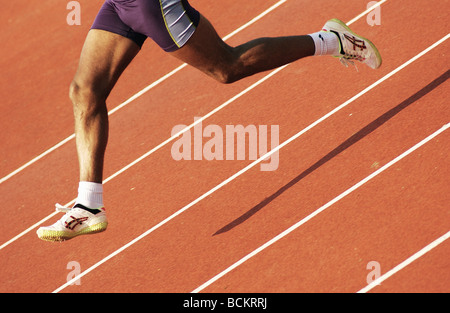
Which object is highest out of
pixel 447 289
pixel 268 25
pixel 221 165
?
pixel 268 25

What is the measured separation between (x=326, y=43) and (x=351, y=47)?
256 mm

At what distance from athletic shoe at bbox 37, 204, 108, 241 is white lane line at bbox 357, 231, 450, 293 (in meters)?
1.32

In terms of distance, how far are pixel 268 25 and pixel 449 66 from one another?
6.45 feet

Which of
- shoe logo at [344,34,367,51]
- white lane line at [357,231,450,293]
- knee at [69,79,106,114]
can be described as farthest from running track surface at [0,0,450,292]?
knee at [69,79,106,114]

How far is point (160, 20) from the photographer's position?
319 centimetres

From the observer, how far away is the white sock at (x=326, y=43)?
12.2ft

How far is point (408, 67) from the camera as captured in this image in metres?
4.47

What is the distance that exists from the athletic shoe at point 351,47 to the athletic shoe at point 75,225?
68.9 inches

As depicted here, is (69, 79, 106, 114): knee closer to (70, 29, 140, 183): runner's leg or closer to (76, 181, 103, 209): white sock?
(70, 29, 140, 183): runner's leg

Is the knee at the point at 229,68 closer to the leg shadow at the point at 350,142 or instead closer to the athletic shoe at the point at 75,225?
the leg shadow at the point at 350,142

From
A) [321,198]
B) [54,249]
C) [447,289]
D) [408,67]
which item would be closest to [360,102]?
[408,67]

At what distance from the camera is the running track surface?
3.21 metres

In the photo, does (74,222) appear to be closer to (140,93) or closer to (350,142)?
(350,142)

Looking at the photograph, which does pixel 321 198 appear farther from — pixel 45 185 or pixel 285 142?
pixel 45 185
